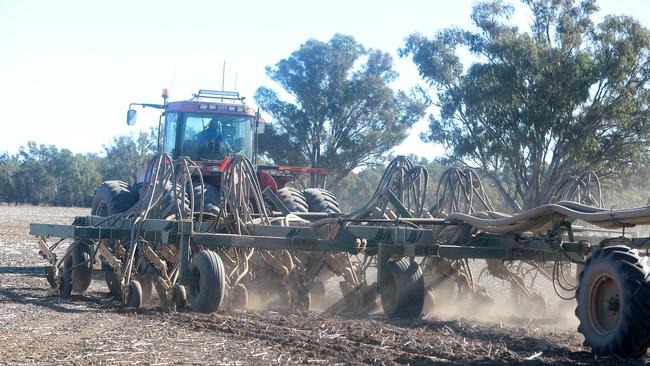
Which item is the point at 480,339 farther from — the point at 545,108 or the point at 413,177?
the point at 545,108

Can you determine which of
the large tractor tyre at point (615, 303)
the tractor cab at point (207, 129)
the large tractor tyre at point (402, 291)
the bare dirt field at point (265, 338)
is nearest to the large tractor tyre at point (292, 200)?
the tractor cab at point (207, 129)

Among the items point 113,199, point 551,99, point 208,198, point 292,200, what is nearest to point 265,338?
point 208,198

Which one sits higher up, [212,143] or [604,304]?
[212,143]

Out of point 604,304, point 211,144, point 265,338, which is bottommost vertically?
point 265,338

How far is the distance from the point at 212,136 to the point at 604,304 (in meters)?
9.23

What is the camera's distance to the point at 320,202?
53.0ft

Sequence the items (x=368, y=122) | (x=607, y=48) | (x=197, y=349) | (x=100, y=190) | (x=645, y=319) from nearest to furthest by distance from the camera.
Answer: (x=645, y=319) < (x=197, y=349) < (x=100, y=190) < (x=607, y=48) < (x=368, y=122)

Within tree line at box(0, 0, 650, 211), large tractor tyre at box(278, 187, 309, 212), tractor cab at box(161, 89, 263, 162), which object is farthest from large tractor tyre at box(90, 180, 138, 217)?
tree line at box(0, 0, 650, 211)

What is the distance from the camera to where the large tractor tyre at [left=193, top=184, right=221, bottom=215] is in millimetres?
13209

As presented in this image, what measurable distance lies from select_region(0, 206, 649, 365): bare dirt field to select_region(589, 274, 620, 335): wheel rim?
29cm

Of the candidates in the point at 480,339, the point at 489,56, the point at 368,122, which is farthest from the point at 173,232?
the point at 368,122

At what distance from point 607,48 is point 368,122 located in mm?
20027

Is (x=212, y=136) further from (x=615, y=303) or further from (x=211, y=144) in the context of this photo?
(x=615, y=303)

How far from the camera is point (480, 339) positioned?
28.1 feet
